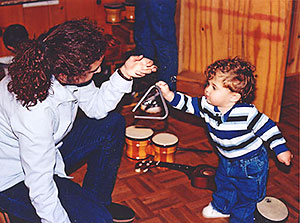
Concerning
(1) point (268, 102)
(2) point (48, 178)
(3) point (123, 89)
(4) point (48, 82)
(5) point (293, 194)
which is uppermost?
(4) point (48, 82)

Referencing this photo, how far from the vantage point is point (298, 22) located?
369 cm

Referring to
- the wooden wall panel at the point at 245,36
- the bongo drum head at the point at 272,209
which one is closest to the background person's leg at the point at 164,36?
the wooden wall panel at the point at 245,36

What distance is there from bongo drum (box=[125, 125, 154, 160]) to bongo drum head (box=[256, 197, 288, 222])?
76cm

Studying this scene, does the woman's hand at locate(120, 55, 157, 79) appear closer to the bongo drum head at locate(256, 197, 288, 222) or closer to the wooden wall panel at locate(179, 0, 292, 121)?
the bongo drum head at locate(256, 197, 288, 222)

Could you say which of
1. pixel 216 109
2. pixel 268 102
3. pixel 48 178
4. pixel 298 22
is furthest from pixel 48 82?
pixel 298 22

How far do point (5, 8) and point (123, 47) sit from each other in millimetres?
936

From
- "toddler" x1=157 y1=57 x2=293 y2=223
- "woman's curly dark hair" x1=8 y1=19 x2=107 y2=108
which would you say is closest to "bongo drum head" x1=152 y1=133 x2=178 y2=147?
"toddler" x1=157 y1=57 x2=293 y2=223

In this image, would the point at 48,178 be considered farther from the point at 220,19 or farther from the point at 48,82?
the point at 220,19

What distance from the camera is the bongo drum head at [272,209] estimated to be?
6.95 feet

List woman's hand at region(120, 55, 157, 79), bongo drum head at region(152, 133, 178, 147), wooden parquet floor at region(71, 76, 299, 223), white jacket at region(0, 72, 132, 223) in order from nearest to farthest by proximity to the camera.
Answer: white jacket at region(0, 72, 132, 223), woman's hand at region(120, 55, 157, 79), wooden parquet floor at region(71, 76, 299, 223), bongo drum head at region(152, 133, 178, 147)

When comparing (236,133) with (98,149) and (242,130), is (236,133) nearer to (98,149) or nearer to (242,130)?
(242,130)

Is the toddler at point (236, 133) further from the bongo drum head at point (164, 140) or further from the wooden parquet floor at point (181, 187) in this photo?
the bongo drum head at point (164, 140)

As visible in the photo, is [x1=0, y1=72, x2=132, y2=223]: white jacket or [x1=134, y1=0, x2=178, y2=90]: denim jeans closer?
[x1=0, y1=72, x2=132, y2=223]: white jacket

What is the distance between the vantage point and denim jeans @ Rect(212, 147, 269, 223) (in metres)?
2.07
